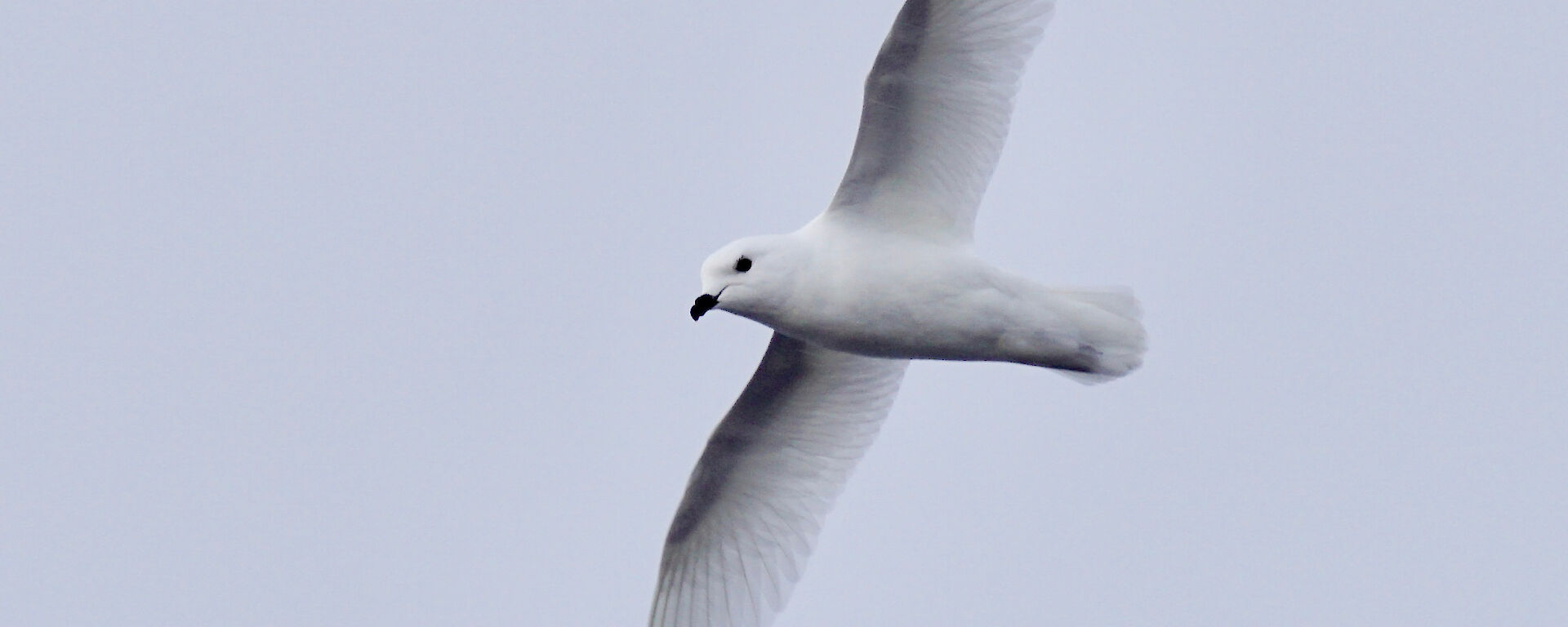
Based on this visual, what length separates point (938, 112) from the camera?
1158 cm

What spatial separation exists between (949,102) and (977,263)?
0.83 meters

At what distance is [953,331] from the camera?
11414 millimetres

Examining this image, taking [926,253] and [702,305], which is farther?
[926,253]

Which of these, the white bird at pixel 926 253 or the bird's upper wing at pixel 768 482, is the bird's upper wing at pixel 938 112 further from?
the bird's upper wing at pixel 768 482

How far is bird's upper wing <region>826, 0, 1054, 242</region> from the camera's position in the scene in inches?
446

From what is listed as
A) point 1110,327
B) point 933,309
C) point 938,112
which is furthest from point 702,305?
point 1110,327

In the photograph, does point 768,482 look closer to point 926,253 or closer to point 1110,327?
point 926,253

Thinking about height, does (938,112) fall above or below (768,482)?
above

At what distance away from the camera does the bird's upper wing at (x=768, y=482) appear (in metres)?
12.7

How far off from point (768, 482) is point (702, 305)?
2.24 m

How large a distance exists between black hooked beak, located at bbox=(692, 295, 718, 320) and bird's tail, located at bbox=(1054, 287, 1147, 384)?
1875 millimetres

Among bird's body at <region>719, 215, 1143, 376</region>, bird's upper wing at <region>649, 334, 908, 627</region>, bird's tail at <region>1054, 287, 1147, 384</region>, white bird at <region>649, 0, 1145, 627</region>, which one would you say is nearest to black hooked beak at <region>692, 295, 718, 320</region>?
white bird at <region>649, 0, 1145, 627</region>

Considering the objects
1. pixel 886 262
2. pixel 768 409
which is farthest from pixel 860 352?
pixel 768 409

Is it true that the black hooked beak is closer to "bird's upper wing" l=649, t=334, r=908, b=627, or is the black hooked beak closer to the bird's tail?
"bird's upper wing" l=649, t=334, r=908, b=627
